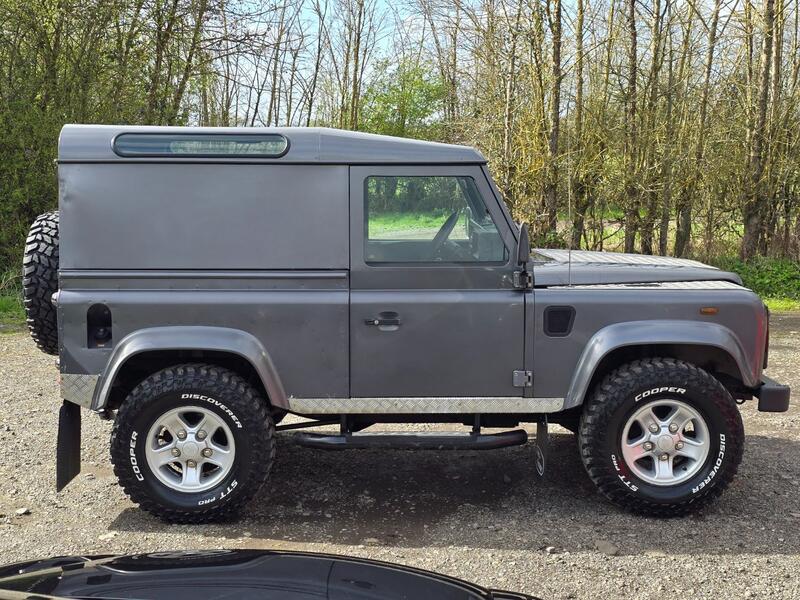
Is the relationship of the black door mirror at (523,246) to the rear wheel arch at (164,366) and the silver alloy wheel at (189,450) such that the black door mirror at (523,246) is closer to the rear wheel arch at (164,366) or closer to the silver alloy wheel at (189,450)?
the rear wheel arch at (164,366)

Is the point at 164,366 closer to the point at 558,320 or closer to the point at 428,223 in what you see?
the point at 428,223

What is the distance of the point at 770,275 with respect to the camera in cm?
1431

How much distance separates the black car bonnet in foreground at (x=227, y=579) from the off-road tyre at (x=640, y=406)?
7.36ft

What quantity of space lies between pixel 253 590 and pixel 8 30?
43.6 ft

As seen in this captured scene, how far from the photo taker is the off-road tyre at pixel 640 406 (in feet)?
15.2

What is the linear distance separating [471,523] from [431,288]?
134 cm

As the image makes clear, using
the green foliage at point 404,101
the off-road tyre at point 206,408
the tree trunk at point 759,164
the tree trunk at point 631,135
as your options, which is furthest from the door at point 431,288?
the green foliage at point 404,101

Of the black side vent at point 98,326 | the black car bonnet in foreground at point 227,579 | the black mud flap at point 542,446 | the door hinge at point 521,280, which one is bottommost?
the black mud flap at point 542,446

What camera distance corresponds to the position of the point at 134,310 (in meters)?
4.56

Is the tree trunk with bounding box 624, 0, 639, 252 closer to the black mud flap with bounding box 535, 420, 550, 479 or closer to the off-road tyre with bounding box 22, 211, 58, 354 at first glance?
the black mud flap with bounding box 535, 420, 550, 479

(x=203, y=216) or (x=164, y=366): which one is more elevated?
(x=203, y=216)

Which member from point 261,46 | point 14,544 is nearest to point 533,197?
point 261,46

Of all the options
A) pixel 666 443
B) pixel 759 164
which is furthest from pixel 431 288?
pixel 759 164

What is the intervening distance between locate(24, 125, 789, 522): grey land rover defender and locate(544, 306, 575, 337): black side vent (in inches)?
0.5
